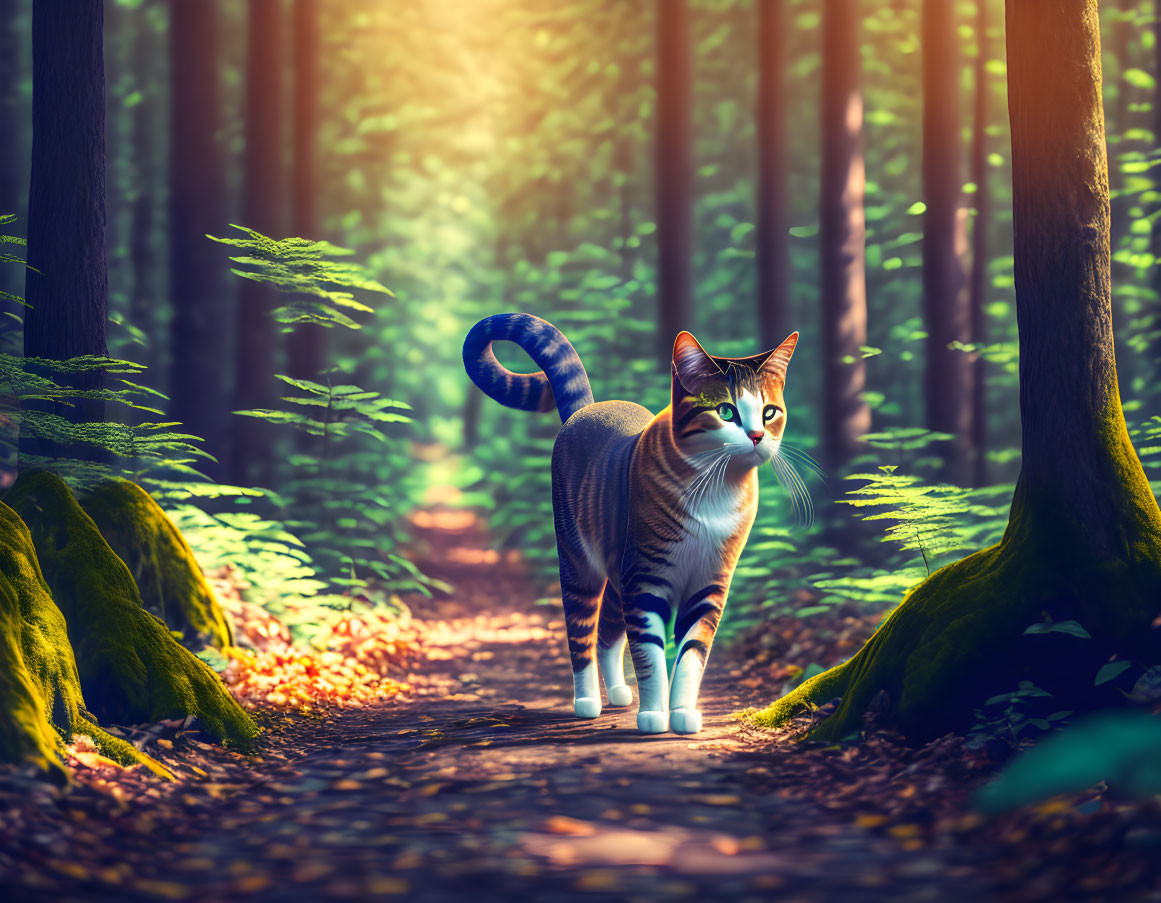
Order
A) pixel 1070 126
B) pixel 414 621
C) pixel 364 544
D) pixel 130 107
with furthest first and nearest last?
pixel 130 107 < pixel 414 621 < pixel 364 544 < pixel 1070 126

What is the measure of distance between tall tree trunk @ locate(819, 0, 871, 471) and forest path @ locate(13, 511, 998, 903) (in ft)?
17.3

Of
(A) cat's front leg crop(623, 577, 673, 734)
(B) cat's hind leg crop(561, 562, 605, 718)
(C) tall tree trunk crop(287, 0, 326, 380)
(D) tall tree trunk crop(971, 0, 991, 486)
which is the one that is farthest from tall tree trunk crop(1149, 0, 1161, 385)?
(C) tall tree trunk crop(287, 0, 326, 380)

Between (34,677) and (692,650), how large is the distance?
317 cm

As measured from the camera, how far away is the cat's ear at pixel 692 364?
4758 mm

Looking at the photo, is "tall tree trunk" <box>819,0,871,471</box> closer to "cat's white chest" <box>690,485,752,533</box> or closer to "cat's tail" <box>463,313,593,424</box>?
"cat's tail" <box>463,313,593,424</box>

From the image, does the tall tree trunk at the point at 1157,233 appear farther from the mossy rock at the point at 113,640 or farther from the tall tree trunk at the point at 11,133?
the tall tree trunk at the point at 11,133

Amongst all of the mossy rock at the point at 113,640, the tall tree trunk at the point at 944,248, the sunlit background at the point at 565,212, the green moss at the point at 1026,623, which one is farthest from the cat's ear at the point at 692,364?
the tall tree trunk at the point at 944,248

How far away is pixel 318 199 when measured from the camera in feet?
38.1

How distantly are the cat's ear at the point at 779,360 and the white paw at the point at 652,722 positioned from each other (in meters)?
1.96

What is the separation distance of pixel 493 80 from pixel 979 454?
12.2m

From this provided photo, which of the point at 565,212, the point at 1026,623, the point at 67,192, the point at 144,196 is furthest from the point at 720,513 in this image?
the point at 565,212

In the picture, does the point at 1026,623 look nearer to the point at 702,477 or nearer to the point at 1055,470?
the point at 1055,470

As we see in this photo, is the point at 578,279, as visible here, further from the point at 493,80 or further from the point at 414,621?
the point at 414,621

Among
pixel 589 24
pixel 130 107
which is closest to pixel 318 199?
pixel 130 107
